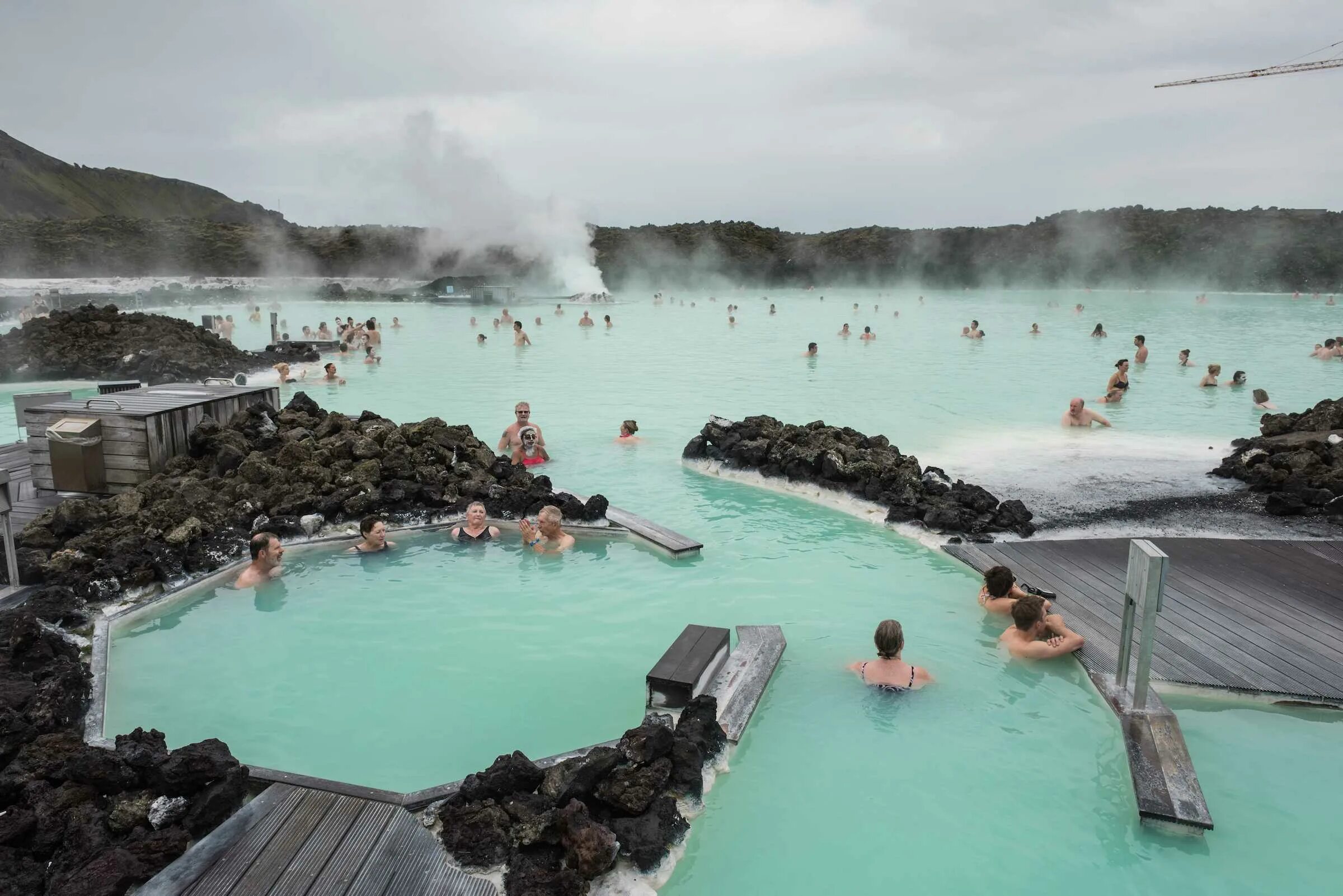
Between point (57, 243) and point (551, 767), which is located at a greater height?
point (57, 243)

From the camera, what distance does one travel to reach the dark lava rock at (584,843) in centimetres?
324

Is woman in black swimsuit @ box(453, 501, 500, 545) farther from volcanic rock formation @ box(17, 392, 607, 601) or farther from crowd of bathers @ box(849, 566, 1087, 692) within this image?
crowd of bathers @ box(849, 566, 1087, 692)

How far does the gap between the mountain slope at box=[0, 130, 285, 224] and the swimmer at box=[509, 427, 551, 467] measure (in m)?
91.2

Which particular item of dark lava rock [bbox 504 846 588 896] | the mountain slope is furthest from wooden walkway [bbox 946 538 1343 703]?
the mountain slope

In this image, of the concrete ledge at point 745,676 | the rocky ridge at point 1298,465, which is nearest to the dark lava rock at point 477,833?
the concrete ledge at point 745,676

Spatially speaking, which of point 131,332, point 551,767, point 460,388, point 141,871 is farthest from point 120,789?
point 131,332

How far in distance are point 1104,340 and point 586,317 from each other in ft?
53.4

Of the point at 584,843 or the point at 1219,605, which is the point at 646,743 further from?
the point at 1219,605

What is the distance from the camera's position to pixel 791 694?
4.94 meters

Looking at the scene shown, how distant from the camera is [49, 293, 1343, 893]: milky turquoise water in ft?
12.1

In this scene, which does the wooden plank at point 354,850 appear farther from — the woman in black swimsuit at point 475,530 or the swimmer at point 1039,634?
the woman in black swimsuit at point 475,530

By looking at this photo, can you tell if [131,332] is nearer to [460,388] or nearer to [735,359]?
[460,388]

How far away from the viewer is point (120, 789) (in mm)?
3475

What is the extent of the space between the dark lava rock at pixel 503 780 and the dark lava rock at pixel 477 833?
0.06 m
